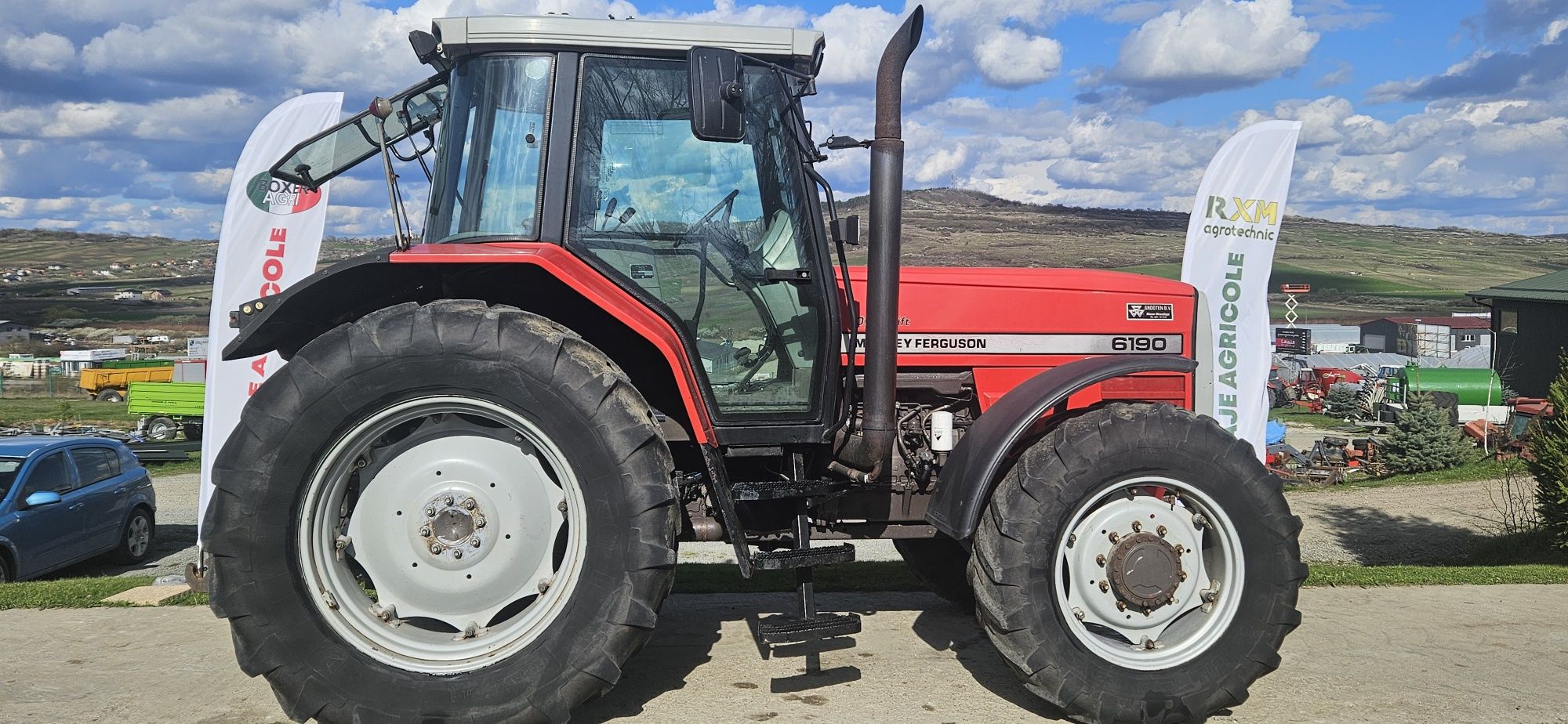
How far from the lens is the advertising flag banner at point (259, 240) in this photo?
893 centimetres

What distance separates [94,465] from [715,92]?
1015 cm

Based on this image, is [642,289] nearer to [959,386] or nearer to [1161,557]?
[959,386]

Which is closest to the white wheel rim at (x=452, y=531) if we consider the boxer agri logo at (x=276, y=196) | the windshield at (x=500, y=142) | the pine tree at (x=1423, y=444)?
the windshield at (x=500, y=142)

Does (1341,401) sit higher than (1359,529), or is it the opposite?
(1341,401)

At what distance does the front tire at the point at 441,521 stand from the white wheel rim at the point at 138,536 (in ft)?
31.0

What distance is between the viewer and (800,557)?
12.8ft

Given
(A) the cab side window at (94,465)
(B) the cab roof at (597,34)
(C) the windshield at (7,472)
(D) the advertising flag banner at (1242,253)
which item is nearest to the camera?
(B) the cab roof at (597,34)

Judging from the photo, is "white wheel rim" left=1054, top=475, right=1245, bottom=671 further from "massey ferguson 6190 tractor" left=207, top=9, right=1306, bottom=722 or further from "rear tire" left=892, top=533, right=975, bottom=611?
"rear tire" left=892, top=533, right=975, bottom=611

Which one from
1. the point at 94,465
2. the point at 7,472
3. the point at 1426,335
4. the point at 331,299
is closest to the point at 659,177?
the point at 331,299

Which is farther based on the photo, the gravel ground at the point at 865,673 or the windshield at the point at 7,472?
the windshield at the point at 7,472

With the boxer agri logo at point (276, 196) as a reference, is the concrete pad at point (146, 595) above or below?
below

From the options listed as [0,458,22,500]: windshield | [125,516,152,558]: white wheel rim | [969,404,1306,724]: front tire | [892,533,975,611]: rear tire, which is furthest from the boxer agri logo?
[969,404,1306,724]: front tire

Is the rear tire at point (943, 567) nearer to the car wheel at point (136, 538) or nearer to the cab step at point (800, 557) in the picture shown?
the cab step at point (800, 557)

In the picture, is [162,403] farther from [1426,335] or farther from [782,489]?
[1426,335]
